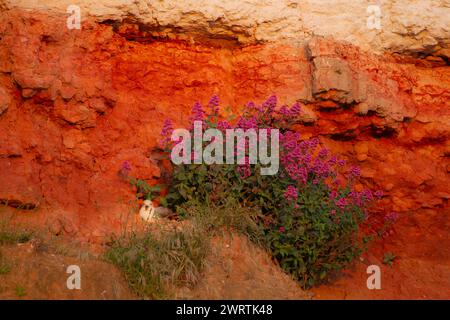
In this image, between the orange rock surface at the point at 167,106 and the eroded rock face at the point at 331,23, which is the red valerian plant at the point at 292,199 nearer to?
the orange rock surface at the point at 167,106

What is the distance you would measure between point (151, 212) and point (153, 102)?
1.37m

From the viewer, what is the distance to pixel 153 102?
6.40 meters

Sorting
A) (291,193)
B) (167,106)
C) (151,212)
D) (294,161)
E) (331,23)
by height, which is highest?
(331,23)

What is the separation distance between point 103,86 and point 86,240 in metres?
1.67

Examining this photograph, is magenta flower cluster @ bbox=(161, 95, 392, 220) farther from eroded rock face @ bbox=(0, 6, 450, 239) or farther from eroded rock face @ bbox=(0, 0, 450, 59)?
eroded rock face @ bbox=(0, 0, 450, 59)

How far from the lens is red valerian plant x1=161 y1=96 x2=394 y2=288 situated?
520 centimetres

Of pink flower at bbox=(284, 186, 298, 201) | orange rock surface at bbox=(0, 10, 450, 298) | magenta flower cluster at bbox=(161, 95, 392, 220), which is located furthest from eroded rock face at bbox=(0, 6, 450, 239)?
pink flower at bbox=(284, 186, 298, 201)

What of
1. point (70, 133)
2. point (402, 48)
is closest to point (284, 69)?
point (402, 48)

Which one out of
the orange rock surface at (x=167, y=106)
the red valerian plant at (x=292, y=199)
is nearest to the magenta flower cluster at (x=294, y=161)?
the red valerian plant at (x=292, y=199)

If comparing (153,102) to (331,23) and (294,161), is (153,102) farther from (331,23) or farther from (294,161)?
(331,23)

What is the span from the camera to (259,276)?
197 inches

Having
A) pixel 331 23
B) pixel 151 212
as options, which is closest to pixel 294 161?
pixel 151 212

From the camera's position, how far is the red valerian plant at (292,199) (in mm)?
5199

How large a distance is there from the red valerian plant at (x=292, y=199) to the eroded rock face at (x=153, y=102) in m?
0.66
